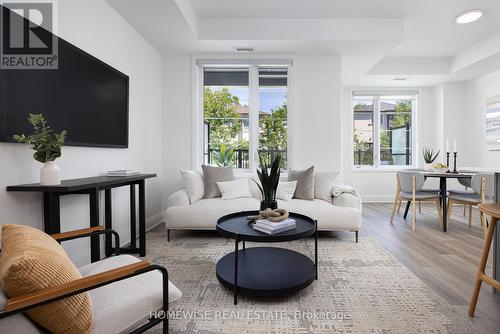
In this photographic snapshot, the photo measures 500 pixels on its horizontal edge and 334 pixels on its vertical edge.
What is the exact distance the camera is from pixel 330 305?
1854 mm

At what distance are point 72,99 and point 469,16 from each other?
4.50m

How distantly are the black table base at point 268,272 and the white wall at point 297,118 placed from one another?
207 cm

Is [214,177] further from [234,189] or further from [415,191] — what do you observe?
[415,191]

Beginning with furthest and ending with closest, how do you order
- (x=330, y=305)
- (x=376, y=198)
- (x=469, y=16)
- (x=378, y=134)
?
(x=378, y=134) → (x=376, y=198) → (x=469, y=16) → (x=330, y=305)

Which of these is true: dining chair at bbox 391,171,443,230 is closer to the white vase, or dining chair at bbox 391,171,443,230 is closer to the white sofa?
the white sofa

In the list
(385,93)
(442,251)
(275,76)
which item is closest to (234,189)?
(275,76)

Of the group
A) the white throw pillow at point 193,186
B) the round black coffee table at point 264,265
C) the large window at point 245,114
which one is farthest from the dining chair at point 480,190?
the white throw pillow at point 193,186

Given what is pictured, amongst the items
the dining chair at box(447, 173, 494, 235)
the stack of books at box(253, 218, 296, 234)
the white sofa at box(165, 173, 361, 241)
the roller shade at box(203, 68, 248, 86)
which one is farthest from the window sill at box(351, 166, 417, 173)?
the stack of books at box(253, 218, 296, 234)

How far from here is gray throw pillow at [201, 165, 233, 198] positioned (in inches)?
145

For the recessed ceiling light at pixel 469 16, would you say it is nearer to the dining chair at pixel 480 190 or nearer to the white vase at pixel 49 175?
the dining chair at pixel 480 190

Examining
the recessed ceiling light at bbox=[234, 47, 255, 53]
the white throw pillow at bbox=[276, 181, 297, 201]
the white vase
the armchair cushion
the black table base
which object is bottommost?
the black table base

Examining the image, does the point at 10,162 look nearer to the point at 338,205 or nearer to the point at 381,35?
the point at 338,205

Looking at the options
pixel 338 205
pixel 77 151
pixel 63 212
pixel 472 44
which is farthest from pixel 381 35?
pixel 63 212

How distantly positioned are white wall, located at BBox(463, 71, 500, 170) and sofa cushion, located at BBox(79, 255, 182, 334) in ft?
19.2
